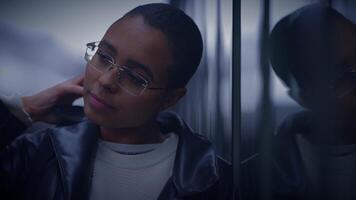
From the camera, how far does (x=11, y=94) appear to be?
1.42 m

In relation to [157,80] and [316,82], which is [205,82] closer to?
[157,80]

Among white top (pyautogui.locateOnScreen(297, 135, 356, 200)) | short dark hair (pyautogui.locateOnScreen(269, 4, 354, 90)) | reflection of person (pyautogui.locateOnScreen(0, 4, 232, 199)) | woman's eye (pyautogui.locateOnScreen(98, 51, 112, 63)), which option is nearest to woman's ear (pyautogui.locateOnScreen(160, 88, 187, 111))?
reflection of person (pyautogui.locateOnScreen(0, 4, 232, 199))

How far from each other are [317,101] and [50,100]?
0.94 m

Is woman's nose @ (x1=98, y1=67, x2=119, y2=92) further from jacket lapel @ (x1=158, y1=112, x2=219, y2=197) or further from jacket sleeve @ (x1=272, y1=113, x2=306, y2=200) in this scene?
jacket sleeve @ (x1=272, y1=113, x2=306, y2=200)

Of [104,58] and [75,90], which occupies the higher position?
[104,58]

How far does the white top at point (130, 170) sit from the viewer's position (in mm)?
1343

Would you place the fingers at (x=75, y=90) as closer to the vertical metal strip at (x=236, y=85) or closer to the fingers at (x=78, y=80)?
the fingers at (x=78, y=80)

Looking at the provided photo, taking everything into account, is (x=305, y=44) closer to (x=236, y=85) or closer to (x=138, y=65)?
(x=236, y=85)

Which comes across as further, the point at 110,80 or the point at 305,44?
the point at 305,44

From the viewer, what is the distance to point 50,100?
1408mm

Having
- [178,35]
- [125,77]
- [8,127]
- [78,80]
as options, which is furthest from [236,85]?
[8,127]

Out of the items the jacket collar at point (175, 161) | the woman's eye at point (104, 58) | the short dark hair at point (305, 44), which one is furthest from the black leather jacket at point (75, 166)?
the short dark hair at point (305, 44)

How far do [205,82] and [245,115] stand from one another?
18 cm

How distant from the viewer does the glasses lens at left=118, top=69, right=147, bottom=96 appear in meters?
1.33
